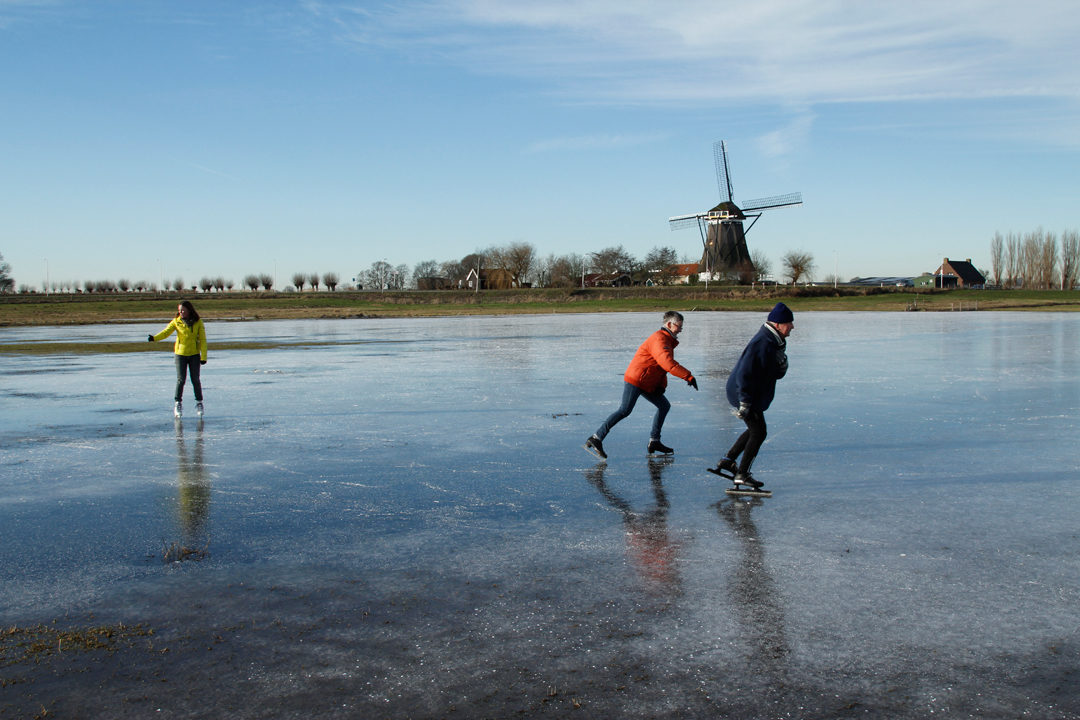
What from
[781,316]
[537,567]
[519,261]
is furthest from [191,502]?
[519,261]

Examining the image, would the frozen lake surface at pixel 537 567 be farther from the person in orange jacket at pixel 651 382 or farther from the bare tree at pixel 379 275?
the bare tree at pixel 379 275

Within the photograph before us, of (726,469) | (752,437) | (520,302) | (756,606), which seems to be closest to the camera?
(756,606)

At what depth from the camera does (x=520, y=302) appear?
8975 cm

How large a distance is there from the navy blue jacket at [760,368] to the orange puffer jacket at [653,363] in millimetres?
1334

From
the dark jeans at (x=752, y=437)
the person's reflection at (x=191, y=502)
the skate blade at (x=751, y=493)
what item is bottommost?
the skate blade at (x=751, y=493)

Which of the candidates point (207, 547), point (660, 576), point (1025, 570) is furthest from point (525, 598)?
point (1025, 570)

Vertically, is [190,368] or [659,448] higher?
[190,368]

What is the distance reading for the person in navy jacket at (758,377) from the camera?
290 inches

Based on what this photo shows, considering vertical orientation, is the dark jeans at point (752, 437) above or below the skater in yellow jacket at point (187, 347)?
below

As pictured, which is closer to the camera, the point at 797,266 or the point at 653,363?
the point at 653,363

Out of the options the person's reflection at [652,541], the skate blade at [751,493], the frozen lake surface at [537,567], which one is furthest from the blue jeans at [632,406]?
the skate blade at [751,493]

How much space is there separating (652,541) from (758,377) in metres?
2.20

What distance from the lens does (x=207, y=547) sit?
5781 mm

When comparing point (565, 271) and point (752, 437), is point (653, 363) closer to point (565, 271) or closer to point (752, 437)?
point (752, 437)
